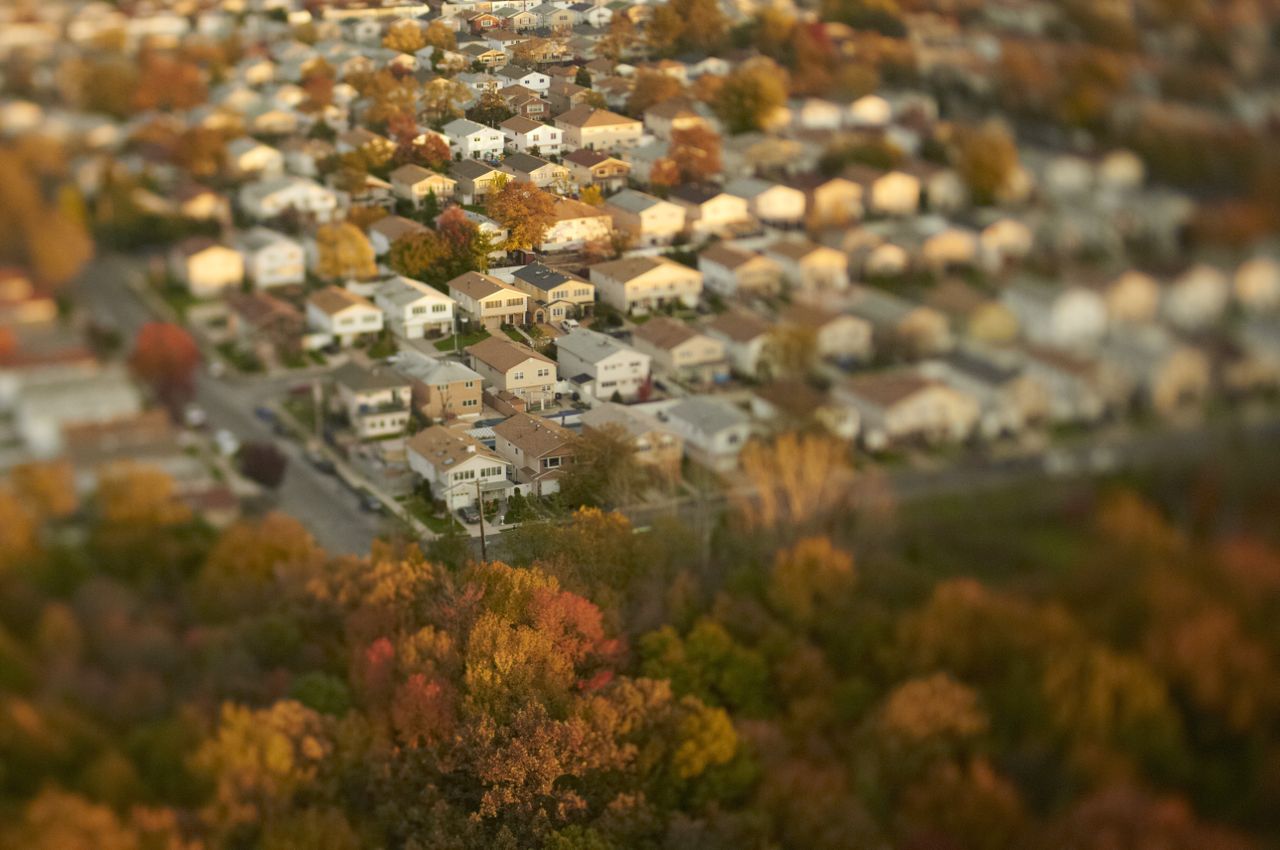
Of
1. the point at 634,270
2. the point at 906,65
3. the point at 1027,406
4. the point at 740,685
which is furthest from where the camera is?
the point at 906,65

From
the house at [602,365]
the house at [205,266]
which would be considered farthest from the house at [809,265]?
the house at [205,266]

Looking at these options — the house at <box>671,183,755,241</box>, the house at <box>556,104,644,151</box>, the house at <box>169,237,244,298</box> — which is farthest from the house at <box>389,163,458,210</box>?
the house at <box>169,237,244,298</box>

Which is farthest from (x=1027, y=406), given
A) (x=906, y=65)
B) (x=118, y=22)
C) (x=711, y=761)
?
(x=118, y=22)

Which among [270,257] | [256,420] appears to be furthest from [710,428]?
[270,257]

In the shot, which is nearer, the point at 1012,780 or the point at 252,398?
the point at 1012,780

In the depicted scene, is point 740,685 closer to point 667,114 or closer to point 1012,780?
point 1012,780

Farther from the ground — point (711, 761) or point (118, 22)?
point (118, 22)
